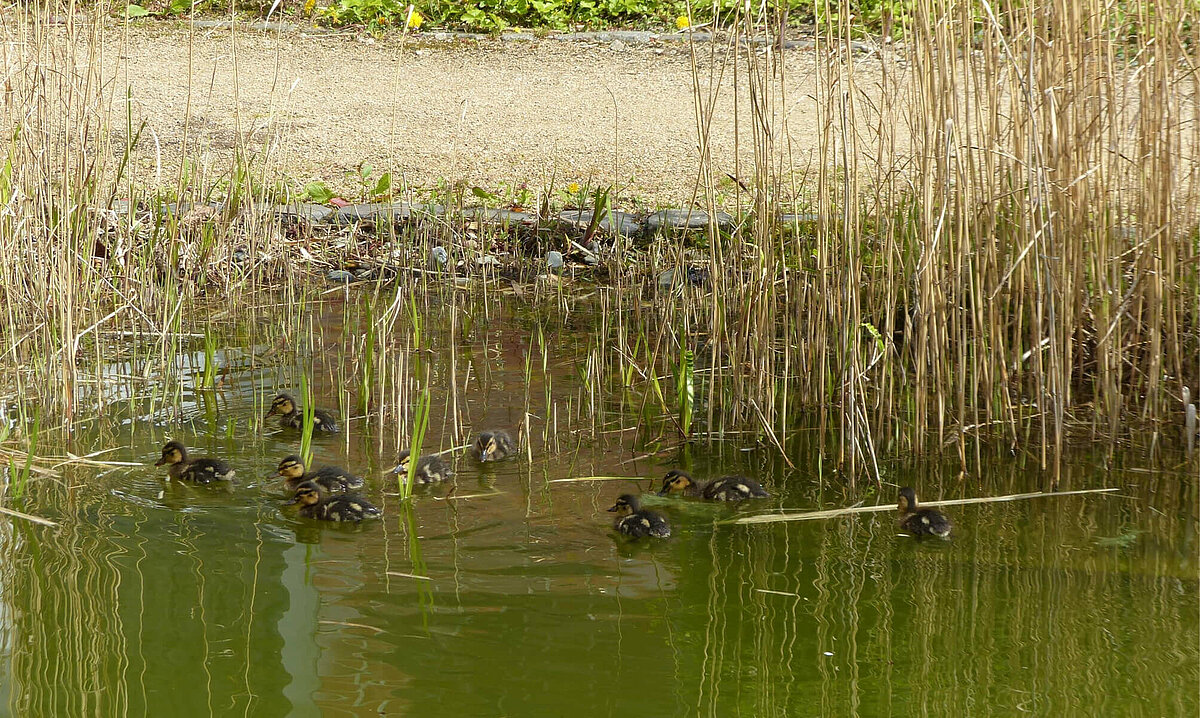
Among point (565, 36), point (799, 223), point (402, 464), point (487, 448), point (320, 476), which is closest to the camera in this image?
point (320, 476)

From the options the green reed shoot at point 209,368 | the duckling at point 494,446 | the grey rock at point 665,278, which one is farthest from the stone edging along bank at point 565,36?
the duckling at point 494,446

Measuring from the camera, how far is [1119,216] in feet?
14.0

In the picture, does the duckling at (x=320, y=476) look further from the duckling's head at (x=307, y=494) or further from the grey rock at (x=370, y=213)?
the grey rock at (x=370, y=213)

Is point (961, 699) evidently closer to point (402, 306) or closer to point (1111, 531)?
point (1111, 531)

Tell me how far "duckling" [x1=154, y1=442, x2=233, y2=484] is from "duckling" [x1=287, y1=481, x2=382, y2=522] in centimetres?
39

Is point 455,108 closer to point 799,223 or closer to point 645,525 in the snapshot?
point 799,223

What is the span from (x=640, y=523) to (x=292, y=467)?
1.24m

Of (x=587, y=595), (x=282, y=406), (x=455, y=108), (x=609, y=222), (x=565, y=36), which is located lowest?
(x=587, y=595)

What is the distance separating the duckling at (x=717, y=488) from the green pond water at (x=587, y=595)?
0.16ft

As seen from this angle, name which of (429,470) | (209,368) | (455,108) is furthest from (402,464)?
(455,108)

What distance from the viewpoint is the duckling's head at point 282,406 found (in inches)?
191

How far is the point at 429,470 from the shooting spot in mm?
4172

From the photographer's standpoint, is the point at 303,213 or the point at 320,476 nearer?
the point at 320,476

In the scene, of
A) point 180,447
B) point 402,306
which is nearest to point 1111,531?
point 180,447
